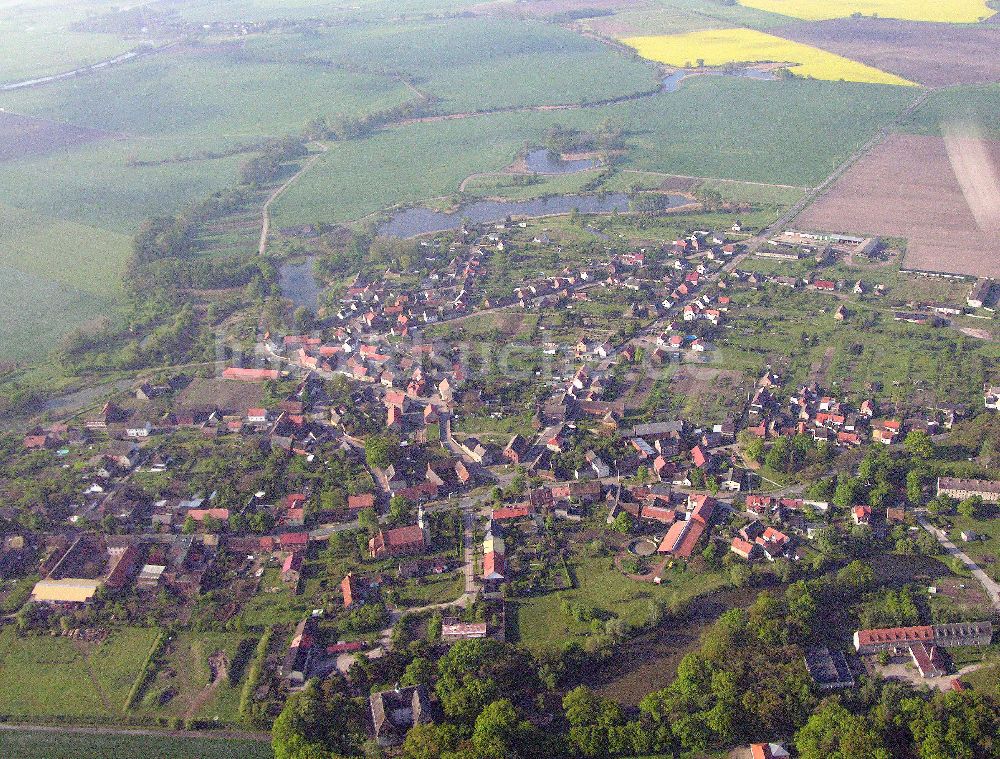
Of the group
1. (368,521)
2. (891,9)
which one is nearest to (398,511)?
(368,521)

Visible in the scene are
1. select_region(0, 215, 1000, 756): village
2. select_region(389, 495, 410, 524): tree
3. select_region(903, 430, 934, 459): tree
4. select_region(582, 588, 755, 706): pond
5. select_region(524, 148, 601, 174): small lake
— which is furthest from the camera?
select_region(524, 148, 601, 174): small lake

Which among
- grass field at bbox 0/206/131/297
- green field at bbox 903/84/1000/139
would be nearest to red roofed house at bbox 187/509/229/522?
grass field at bbox 0/206/131/297

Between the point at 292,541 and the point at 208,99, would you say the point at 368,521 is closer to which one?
the point at 292,541

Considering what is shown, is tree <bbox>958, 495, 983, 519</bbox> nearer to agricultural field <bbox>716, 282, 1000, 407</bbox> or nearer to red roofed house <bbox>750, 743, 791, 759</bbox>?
agricultural field <bbox>716, 282, 1000, 407</bbox>

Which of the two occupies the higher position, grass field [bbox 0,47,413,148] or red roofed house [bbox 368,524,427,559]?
grass field [bbox 0,47,413,148]

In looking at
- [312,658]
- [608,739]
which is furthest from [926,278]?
[312,658]

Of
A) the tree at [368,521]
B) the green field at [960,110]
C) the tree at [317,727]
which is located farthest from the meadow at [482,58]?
the tree at [317,727]

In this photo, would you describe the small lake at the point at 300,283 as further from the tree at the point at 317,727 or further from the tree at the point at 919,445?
the tree at the point at 919,445
